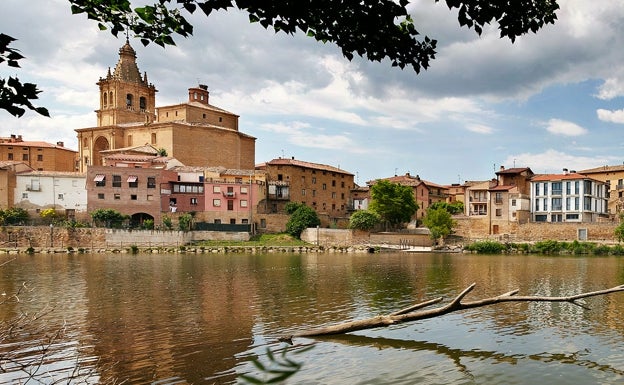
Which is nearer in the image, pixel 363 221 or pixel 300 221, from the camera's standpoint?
pixel 363 221

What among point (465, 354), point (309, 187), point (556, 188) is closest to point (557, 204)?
point (556, 188)

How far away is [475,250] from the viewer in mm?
64125

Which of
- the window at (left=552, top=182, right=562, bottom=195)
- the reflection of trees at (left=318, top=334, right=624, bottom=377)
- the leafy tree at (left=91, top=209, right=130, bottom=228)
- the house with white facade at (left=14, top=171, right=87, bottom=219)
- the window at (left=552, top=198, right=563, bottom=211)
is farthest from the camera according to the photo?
the window at (left=552, top=182, right=562, bottom=195)

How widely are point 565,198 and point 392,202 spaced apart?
24726 millimetres

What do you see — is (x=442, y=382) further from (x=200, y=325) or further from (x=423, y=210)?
(x=423, y=210)

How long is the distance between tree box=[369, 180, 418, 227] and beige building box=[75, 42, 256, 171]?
26.8 metres

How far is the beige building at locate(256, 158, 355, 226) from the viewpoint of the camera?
3022 inches

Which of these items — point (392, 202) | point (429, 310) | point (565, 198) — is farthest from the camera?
point (392, 202)

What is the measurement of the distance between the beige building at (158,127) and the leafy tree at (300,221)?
20418mm

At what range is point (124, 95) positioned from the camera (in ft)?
290

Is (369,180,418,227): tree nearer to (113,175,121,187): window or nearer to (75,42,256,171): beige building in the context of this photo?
(75,42,256,171): beige building

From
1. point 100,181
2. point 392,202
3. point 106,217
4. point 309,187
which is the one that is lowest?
point 106,217

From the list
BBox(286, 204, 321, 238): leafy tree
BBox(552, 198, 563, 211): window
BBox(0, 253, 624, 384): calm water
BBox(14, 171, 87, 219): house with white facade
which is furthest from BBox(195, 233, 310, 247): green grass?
BBox(552, 198, 563, 211): window

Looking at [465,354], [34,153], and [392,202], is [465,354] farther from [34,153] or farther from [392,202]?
[34,153]
